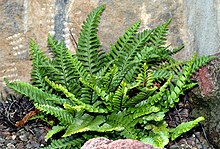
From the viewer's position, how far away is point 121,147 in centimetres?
282

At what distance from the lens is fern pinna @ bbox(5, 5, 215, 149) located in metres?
4.08

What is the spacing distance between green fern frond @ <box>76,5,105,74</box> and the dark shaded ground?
0.70m

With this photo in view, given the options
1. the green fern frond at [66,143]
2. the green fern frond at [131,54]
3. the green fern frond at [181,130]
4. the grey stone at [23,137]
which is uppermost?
the green fern frond at [131,54]

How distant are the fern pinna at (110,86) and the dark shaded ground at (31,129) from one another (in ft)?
0.73

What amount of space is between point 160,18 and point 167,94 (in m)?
0.77

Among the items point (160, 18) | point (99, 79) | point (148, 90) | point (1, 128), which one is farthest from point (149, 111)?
point (1, 128)

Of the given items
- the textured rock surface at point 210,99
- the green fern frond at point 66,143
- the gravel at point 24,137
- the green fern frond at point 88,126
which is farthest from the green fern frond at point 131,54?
the gravel at point 24,137

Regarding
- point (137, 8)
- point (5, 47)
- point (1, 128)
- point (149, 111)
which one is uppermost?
point (137, 8)

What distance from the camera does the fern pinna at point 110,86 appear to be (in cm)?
408

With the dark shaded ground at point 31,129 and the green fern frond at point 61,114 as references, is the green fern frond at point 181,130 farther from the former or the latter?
the green fern frond at point 61,114

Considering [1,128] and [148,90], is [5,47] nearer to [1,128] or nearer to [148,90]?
[1,128]

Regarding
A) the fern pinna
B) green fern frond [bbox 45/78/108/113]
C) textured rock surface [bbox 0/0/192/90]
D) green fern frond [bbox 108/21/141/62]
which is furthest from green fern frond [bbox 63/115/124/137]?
textured rock surface [bbox 0/0/192/90]

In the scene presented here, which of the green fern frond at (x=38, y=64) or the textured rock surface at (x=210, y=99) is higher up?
the green fern frond at (x=38, y=64)

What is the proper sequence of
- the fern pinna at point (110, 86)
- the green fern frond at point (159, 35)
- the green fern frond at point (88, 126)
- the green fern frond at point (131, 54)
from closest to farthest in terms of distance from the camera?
the green fern frond at point (88, 126) → the fern pinna at point (110, 86) → the green fern frond at point (131, 54) → the green fern frond at point (159, 35)
